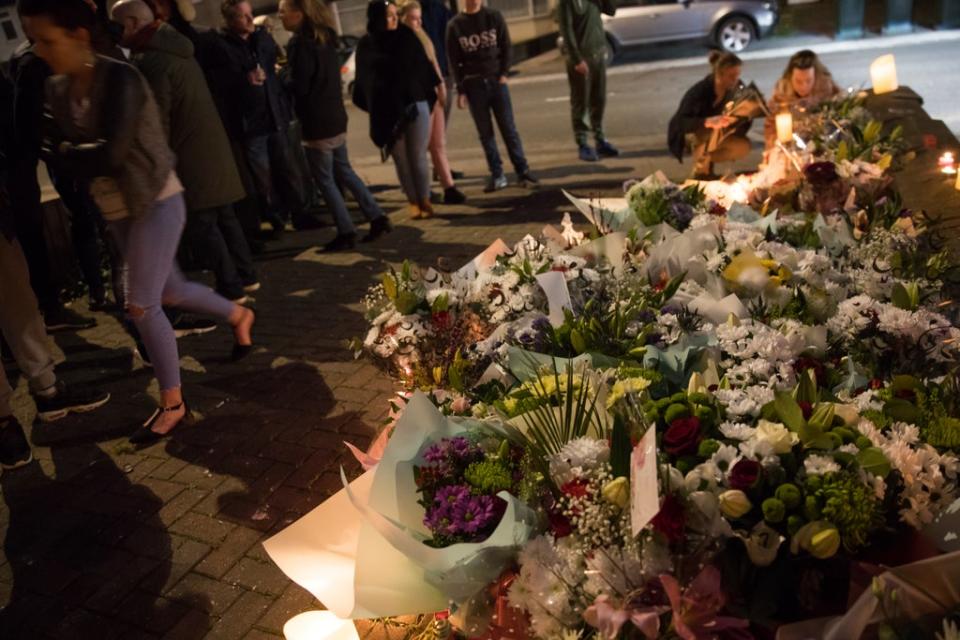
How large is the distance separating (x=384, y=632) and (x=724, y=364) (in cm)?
126

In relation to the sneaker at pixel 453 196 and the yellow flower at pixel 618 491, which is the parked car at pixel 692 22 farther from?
the yellow flower at pixel 618 491

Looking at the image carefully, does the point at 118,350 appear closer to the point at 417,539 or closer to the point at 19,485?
the point at 19,485

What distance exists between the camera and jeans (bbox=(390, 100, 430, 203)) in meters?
6.41

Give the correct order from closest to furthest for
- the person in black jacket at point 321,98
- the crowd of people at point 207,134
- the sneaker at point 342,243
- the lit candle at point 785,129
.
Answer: the crowd of people at point 207,134 → the lit candle at point 785,129 → the person in black jacket at point 321,98 → the sneaker at point 342,243

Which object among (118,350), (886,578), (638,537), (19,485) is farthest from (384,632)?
(118,350)

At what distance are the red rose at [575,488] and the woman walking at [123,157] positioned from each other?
2446mm

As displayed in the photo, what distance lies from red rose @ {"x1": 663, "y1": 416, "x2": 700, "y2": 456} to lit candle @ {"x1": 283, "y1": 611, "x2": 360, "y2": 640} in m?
1.09

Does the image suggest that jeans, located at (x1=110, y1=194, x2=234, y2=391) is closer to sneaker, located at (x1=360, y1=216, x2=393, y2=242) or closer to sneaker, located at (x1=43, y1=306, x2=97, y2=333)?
sneaker, located at (x1=43, y1=306, x2=97, y2=333)

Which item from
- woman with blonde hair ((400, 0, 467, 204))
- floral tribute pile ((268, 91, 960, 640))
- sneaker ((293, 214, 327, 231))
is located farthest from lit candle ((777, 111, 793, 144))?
sneaker ((293, 214, 327, 231))

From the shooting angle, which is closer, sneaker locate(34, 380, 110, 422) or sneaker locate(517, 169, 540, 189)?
sneaker locate(34, 380, 110, 422)

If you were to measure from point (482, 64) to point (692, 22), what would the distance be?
9.36 meters

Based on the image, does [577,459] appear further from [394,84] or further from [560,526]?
[394,84]

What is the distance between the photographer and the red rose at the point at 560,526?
5.54 ft

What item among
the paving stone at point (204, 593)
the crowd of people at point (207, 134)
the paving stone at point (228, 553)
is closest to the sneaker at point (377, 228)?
the crowd of people at point (207, 134)
